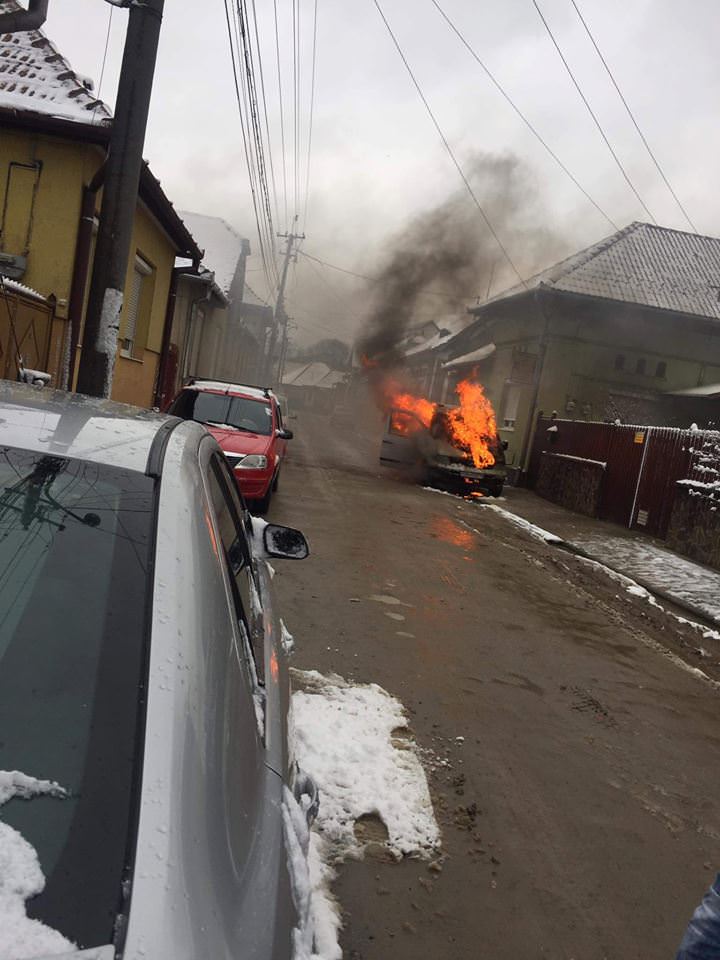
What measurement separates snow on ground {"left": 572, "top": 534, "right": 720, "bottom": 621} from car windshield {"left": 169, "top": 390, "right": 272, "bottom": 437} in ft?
17.5

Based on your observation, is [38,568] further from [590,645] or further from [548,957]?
[590,645]

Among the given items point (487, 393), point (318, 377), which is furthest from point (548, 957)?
point (318, 377)

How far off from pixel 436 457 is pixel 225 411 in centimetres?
712

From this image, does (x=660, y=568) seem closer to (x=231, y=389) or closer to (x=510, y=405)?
(x=231, y=389)

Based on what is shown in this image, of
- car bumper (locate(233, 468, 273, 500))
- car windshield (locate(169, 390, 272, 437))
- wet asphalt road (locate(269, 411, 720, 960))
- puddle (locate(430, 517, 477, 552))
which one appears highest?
car windshield (locate(169, 390, 272, 437))

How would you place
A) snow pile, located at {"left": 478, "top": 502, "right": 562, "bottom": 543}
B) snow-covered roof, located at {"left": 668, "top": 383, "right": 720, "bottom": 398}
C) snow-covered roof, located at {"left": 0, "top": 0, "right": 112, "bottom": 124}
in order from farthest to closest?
snow-covered roof, located at {"left": 668, "top": 383, "right": 720, "bottom": 398} → snow pile, located at {"left": 478, "top": 502, "right": 562, "bottom": 543} → snow-covered roof, located at {"left": 0, "top": 0, "right": 112, "bottom": 124}

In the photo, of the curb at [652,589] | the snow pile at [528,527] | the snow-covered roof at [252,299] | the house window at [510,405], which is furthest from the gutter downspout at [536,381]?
the snow-covered roof at [252,299]

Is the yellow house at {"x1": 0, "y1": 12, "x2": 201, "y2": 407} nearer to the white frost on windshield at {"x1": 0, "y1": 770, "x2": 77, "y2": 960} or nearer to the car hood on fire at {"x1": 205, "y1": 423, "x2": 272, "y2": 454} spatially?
the car hood on fire at {"x1": 205, "y1": 423, "x2": 272, "y2": 454}

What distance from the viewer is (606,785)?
12.4ft

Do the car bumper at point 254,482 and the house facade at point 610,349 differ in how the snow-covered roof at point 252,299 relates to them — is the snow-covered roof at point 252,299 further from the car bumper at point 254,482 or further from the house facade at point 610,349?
the car bumper at point 254,482

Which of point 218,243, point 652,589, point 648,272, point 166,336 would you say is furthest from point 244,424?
point 218,243

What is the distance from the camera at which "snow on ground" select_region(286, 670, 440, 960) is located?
2.80 m

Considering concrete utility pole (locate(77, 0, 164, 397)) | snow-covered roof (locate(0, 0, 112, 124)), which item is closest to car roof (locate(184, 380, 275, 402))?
snow-covered roof (locate(0, 0, 112, 124))

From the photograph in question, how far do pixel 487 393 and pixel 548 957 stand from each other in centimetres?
2713
